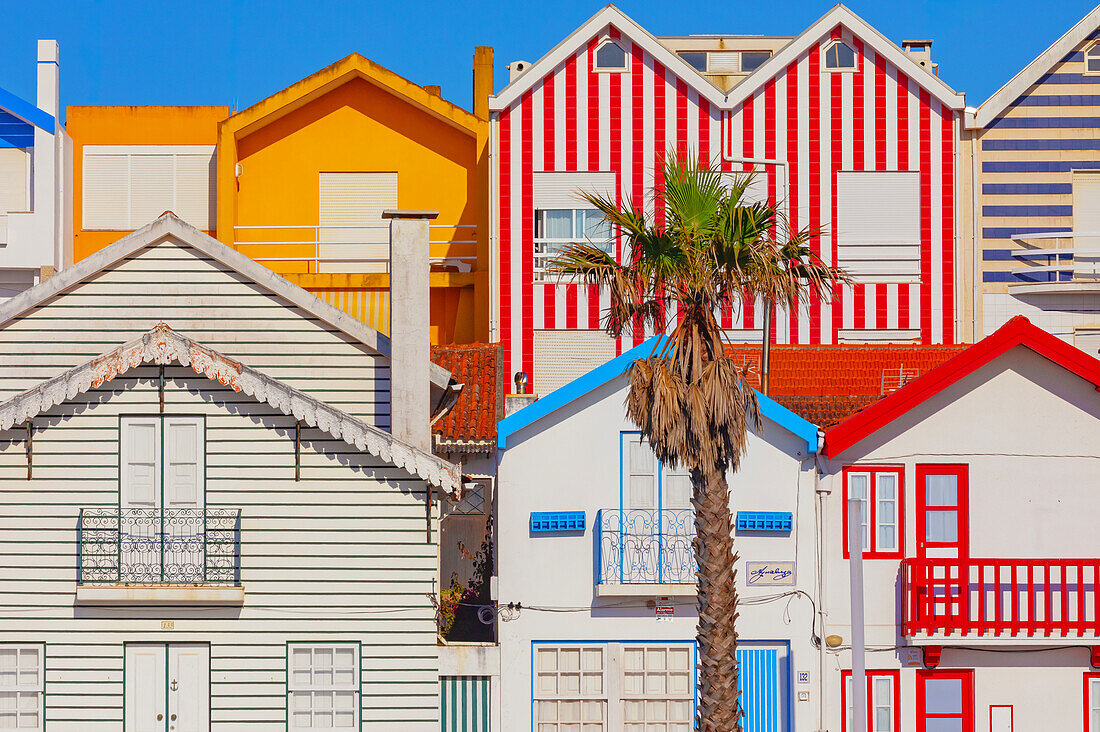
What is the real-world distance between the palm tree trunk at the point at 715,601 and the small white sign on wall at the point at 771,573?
376cm

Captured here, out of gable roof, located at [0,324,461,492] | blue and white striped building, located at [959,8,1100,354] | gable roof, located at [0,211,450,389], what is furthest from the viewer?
blue and white striped building, located at [959,8,1100,354]

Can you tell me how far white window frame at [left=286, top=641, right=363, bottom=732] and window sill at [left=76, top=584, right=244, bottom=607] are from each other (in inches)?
45.8

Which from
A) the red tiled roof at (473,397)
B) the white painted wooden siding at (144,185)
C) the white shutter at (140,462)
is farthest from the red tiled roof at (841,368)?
the white painted wooden siding at (144,185)

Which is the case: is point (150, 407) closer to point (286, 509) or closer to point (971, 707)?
point (286, 509)

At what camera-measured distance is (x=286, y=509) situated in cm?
2083

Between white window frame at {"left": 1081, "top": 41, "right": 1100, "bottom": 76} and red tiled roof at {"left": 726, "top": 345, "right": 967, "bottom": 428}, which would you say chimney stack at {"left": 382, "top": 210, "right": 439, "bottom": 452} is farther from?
white window frame at {"left": 1081, "top": 41, "right": 1100, "bottom": 76}

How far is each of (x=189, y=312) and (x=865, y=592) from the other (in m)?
10.8

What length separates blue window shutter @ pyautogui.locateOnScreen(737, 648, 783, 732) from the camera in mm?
21859

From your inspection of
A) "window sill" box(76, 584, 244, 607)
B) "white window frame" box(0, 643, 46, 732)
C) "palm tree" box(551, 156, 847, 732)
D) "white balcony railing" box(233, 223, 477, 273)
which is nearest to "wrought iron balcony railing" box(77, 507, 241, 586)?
"window sill" box(76, 584, 244, 607)

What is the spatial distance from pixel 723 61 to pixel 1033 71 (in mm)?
8848

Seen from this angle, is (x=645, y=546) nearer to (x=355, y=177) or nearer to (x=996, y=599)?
(x=996, y=599)

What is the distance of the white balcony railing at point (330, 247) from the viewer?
3516cm

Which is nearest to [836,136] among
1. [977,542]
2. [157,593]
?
[977,542]

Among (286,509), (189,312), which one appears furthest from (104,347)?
(286,509)
